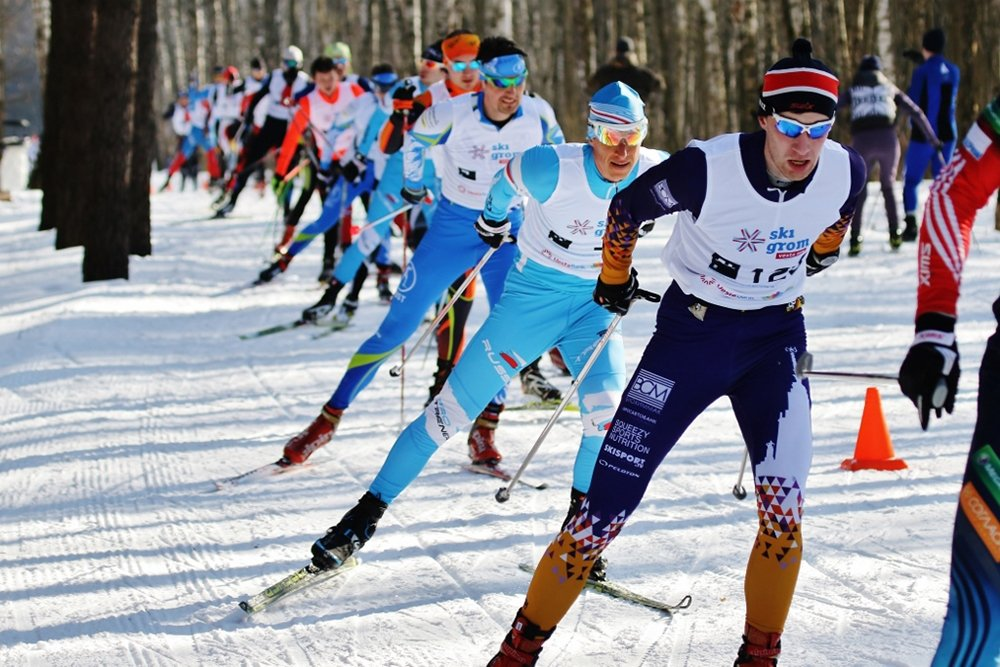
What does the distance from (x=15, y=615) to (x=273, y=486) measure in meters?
1.82

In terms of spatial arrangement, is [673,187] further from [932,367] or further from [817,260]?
[932,367]

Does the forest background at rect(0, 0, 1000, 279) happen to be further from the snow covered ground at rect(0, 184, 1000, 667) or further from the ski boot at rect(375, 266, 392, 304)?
the snow covered ground at rect(0, 184, 1000, 667)

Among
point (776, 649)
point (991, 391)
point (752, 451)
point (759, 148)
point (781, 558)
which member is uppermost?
point (759, 148)

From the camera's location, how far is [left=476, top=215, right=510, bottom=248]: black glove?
554cm

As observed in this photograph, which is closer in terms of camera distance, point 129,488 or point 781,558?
point 781,558

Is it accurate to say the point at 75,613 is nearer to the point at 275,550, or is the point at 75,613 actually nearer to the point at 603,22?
Result: the point at 275,550

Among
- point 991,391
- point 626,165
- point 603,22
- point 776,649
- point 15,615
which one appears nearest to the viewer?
point 991,391

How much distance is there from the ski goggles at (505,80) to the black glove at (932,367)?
11.6ft

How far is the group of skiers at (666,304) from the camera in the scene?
3.01 meters

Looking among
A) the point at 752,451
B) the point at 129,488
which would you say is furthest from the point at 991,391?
the point at 129,488

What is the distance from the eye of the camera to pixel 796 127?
11.5 ft

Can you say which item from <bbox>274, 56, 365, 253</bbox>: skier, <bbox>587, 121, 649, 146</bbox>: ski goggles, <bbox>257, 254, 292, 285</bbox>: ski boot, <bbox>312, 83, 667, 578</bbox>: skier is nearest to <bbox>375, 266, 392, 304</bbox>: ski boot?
<bbox>274, 56, 365, 253</bbox>: skier

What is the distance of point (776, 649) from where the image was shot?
3578 mm

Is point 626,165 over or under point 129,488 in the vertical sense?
over
